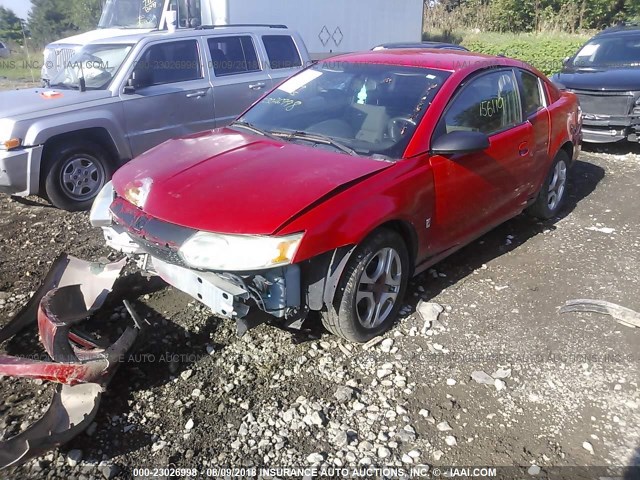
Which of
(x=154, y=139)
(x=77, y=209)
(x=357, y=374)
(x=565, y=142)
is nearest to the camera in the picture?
(x=357, y=374)

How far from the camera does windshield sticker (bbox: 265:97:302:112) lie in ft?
13.4

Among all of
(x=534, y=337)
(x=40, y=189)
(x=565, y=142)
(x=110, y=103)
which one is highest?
(x=110, y=103)

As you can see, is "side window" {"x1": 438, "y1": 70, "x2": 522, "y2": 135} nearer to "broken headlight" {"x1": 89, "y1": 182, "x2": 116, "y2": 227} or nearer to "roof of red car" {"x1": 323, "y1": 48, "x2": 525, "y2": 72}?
"roof of red car" {"x1": 323, "y1": 48, "x2": 525, "y2": 72}

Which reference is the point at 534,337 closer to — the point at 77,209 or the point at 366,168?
the point at 366,168

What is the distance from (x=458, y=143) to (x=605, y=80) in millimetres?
5775

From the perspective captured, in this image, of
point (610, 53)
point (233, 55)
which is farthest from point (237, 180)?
point (610, 53)

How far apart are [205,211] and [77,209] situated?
3423mm

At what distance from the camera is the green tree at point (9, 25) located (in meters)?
38.3

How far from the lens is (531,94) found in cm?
479

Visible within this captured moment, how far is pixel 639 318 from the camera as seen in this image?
367 centimetres

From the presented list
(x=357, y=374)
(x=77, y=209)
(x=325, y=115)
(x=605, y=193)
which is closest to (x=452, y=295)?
(x=357, y=374)

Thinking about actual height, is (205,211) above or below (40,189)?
above

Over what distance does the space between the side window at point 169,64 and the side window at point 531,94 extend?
3.82 metres

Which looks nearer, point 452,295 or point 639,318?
point 639,318
